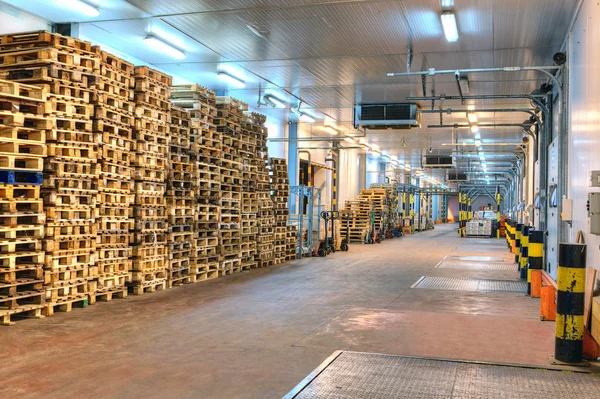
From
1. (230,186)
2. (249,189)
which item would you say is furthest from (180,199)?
(249,189)

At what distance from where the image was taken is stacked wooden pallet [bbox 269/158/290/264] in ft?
57.4

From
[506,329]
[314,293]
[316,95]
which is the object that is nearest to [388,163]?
[316,95]

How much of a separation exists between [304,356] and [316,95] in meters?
14.9

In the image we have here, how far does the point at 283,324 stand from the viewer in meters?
8.09

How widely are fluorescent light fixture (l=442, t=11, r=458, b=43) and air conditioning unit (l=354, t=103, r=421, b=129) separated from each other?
558 cm

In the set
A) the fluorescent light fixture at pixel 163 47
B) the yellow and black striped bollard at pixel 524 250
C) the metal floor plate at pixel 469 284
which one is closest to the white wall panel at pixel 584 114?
the metal floor plate at pixel 469 284

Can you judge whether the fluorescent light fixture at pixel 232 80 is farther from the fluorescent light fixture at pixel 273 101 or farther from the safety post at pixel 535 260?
the safety post at pixel 535 260

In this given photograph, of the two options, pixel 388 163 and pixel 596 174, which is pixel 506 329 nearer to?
pixel 596 174

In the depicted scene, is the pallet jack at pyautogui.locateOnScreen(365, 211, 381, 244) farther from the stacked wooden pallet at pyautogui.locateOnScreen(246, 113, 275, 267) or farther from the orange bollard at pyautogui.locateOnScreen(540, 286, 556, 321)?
the orange bollard at pyautogui.locateOnScreen(540, 286, 556, 321)

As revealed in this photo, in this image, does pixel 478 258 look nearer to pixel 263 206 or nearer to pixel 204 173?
pixel 263 206

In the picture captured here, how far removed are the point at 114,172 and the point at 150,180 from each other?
105 centimetres

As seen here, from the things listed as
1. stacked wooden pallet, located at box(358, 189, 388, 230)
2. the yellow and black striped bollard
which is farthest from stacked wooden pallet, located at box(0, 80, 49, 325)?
stacked wooden pallet, located at box(358, 189, 388, 230)

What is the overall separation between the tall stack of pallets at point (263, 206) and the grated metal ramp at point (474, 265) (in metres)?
5.18

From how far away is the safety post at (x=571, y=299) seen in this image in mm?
5859
